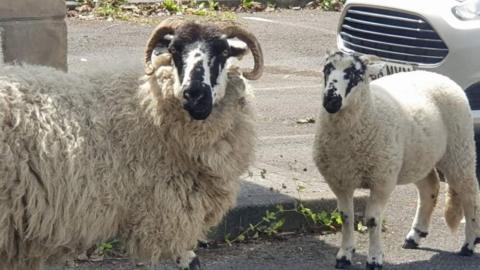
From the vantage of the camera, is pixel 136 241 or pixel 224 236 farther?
pixel 224 236

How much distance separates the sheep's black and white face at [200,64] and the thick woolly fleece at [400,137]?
56.0 inches

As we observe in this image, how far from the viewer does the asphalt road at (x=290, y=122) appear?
272 inches

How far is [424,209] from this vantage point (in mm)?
7395

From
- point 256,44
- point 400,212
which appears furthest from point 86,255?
point 400,212

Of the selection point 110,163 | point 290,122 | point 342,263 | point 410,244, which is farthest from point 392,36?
point 110,163

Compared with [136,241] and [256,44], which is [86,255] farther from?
[256,44]

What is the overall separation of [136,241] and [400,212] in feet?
10.4

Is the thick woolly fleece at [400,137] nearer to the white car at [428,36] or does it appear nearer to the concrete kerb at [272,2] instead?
the white car at [428,36]

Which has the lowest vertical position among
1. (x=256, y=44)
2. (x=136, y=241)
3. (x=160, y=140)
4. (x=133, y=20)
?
(x=133, y=20)

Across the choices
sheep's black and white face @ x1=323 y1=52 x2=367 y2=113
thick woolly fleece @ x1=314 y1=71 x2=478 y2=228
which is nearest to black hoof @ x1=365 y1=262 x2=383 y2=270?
thick woolly fleece @ x1=314 y1=71 x2=478 y2=228

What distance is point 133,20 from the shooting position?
1689 cm

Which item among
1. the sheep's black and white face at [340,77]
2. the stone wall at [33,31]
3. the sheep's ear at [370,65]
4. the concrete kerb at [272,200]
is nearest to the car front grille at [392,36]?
the concrete kerb at [272,200]

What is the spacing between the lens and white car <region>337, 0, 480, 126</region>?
346 inches

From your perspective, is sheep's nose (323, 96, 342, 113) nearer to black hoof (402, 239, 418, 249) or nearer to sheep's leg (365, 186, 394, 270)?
sheep's leg (365, 186, 394, 270)
